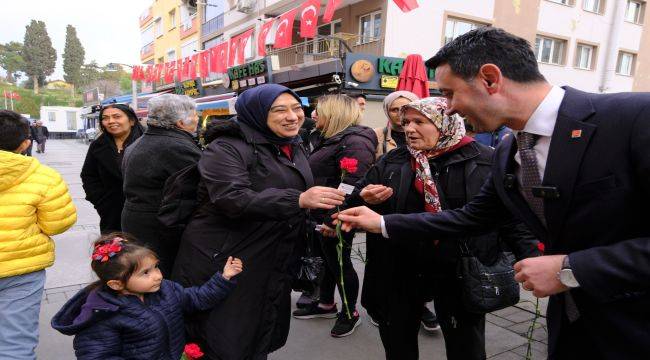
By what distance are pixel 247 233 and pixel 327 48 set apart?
1408 centimetres

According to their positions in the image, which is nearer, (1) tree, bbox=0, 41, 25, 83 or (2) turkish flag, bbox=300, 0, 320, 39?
(2) turkish flag, bbox=300, 0, 320, 39

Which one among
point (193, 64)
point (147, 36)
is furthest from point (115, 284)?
point (147, 36)

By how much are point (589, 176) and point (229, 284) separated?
1634 mm

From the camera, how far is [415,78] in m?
6.96

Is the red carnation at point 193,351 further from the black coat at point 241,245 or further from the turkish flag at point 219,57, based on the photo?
the turkish flag at point 219,57

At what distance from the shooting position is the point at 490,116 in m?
1.40

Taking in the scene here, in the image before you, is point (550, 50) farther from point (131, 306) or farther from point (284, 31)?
point (131, 306)

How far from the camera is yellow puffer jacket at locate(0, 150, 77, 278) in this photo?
7.80 feet

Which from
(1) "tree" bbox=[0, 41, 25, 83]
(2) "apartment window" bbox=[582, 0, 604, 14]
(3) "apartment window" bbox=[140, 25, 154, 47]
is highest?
(1) "tree" bbox=[0, 41, 25, 83]

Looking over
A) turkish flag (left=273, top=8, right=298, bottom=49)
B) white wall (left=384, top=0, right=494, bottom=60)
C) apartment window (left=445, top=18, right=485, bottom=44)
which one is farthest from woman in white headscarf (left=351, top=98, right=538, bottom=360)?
apartment window (left=445, top=18, right=485, bottom=44)

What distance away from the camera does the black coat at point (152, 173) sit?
2.90 m

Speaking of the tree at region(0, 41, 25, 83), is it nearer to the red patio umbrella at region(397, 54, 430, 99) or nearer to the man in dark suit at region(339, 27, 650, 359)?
the red patio umbrella at region(397, 54, 430, 99)

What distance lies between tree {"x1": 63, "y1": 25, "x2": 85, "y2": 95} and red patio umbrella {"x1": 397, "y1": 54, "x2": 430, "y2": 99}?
94025mm

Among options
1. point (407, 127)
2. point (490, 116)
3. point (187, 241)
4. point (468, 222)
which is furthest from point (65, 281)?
point (490, 116)
